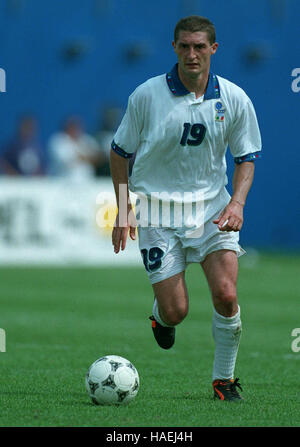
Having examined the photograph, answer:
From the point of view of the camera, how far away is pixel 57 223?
1838cm

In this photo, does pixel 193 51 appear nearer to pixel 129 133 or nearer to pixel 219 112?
pixel 219 112

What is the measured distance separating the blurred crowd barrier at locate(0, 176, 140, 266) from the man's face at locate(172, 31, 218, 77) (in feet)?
37.2

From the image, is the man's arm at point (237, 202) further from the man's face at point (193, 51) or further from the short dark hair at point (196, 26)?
the short dark hair at point (196, 26)

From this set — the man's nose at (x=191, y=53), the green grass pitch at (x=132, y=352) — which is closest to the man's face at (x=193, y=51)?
the man's nose at (x=191, y=53)

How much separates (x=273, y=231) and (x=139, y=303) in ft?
40.2

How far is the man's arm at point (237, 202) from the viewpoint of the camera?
6.69m

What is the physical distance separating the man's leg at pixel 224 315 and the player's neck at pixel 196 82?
1.16 metres

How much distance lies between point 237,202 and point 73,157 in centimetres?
1346

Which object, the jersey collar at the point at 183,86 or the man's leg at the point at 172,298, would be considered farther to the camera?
the man's leg at the point at 172,298

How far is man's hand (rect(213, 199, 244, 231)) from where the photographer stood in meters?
6.67
